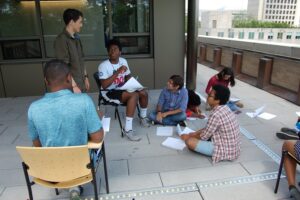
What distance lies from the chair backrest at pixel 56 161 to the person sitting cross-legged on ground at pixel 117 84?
159 centimetres

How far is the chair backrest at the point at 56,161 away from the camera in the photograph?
1.59 meters

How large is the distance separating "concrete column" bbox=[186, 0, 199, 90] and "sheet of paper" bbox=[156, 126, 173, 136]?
6.45 ft

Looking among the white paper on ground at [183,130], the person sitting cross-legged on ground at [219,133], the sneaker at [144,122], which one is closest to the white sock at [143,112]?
the sneaker at [144,122]

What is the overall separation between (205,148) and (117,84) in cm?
154

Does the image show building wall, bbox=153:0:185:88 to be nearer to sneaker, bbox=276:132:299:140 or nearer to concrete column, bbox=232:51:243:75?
concrete column, bbox=232:51:243:75

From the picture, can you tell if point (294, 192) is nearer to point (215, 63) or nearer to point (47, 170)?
point (47, 170)

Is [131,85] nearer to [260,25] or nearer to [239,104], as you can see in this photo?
[239,104]

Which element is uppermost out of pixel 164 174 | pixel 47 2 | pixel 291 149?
pixel 47 2

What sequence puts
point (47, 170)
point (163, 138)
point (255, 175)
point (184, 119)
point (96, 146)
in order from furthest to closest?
point (184, 119) < point (163, 138) < point (255, 175) < point (96, 146) < point (47, 170)

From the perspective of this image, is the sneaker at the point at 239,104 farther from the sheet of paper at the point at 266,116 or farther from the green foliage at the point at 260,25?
the green foliage at the point at 260,25

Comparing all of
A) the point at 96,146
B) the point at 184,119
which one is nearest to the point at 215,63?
the point at 184,119

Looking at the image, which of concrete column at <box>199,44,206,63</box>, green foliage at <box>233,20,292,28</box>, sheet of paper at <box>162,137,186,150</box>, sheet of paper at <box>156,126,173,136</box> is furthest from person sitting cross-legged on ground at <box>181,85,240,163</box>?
green foliage at <box>233,20,292,28</box>

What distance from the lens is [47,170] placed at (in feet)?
5.59

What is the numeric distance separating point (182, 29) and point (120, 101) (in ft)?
8.41
